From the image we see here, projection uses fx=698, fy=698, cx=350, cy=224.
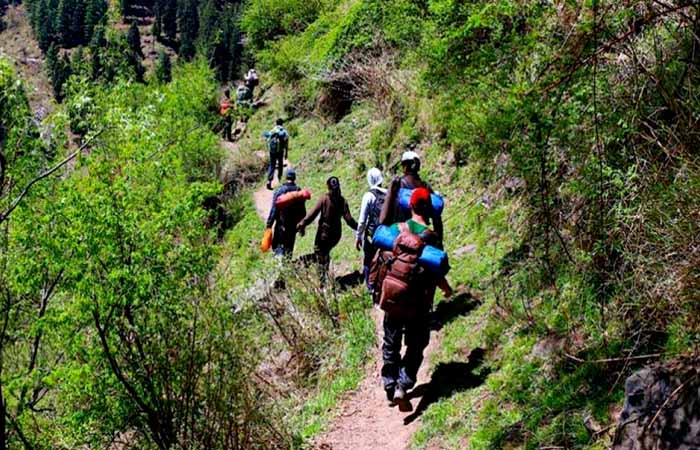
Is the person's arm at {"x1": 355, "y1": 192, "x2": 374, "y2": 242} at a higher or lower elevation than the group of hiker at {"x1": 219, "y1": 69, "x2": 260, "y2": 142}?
higher

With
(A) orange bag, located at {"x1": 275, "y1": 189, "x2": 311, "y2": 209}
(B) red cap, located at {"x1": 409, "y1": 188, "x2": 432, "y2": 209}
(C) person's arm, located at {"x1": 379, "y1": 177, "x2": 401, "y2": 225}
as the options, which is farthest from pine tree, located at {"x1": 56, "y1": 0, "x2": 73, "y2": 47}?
(B) red cap, located at {"x1": 409, "y1": 188, "x2": 432, "y2": 209}

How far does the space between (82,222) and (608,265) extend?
14.5 ft

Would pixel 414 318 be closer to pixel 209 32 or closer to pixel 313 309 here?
pixel 313 309

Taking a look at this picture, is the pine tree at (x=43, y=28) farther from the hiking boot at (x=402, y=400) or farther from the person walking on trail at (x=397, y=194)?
the hiking boot at (x=402, y=400)

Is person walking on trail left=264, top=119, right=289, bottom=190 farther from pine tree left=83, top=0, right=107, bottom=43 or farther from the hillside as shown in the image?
the hillside

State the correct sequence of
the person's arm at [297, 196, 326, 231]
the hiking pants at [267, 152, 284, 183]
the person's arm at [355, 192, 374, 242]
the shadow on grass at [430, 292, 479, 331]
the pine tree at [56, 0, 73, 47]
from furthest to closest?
1. the pine tree at [56, 0, 73, 47]
2. the hiking pants at [267, 152, 284, 183]
3. the person's arm at [297, 196, 326, 231]
4. the person's arm at [355, 192, 374, 242]
5. the shadow on grass at [430, 292, 479, 331]

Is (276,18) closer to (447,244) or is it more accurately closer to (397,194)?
(447,244)

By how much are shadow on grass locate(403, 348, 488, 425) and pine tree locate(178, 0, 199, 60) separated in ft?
308

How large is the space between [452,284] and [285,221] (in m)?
2.69

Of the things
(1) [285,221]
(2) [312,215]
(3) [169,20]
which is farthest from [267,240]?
(3) [169,20]

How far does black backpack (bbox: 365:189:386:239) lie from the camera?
318 inches

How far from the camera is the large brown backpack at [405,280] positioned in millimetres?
5820

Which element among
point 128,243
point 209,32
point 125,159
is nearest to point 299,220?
point 125,159

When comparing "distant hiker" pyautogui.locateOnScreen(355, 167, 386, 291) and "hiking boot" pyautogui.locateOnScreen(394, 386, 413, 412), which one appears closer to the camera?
"hiking boot" pyautogui.locateOnScreen(394, 386, 413, 412)
